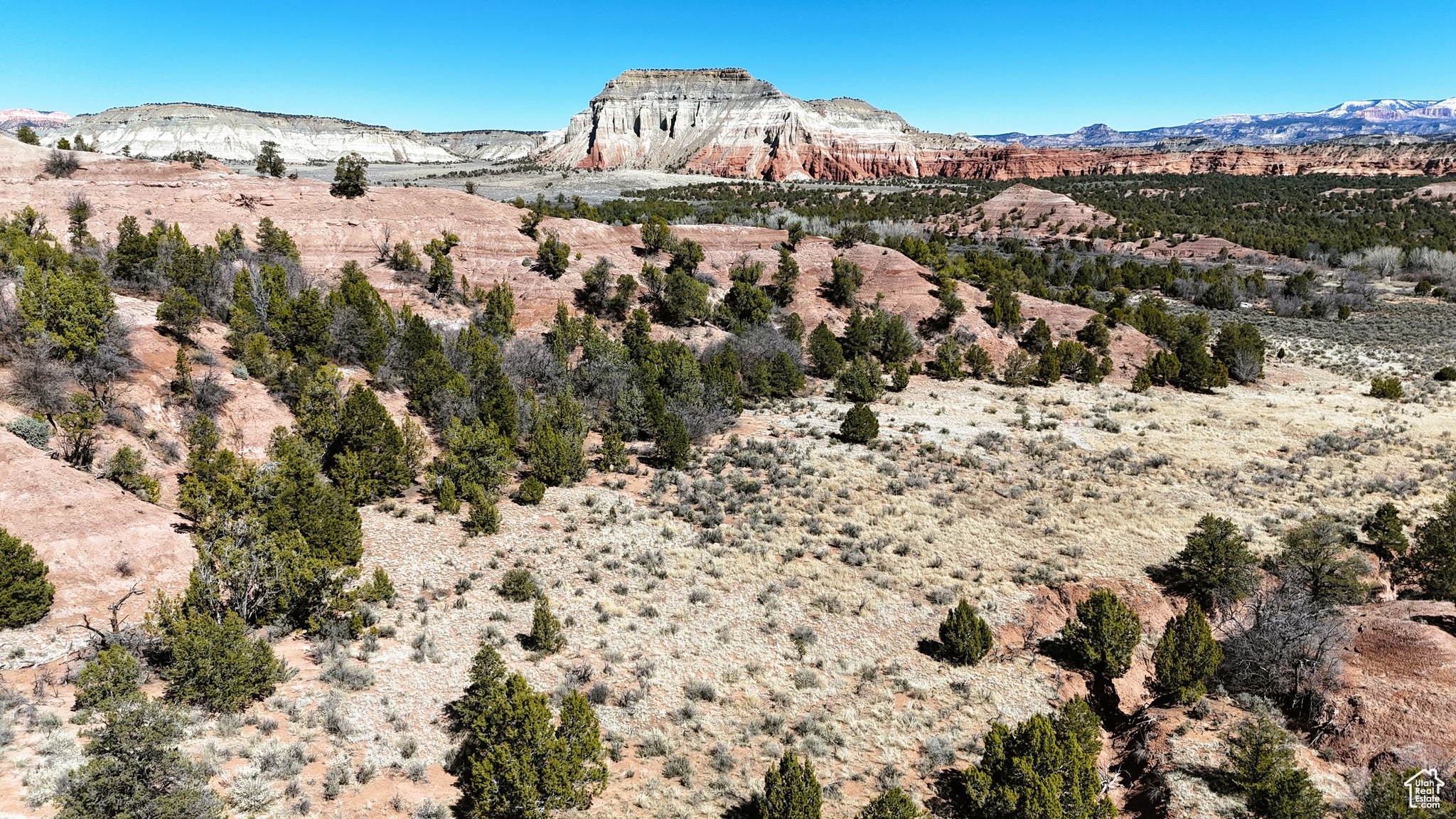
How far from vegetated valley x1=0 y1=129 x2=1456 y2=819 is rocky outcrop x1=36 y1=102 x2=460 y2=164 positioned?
125 metres

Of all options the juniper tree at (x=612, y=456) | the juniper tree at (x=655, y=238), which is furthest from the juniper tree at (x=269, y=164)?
the juniper tree at (x=612, y=456)

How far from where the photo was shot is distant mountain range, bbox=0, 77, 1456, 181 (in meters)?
132

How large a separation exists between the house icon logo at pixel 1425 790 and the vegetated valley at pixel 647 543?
48 centimetres

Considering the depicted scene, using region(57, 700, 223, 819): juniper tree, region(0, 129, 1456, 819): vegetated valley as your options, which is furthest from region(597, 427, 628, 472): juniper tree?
region(57, 700, 223, 819): juniper tree

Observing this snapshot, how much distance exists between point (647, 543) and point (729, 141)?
136 m

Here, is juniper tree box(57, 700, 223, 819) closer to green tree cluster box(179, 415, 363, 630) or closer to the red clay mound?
green tree cluster box(179, 415, 363, 630)

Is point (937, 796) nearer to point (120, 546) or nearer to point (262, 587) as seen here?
point (262, 587)

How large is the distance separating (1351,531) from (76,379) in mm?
35140

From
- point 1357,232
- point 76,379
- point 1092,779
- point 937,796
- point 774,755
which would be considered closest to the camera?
point 1092,779

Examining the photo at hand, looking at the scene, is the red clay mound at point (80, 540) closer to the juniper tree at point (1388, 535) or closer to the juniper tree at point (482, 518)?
the juniper tree at point (482, 518)

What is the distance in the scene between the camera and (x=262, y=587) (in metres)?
12.7

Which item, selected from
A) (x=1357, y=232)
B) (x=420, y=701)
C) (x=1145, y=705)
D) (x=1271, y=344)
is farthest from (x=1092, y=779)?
(x=1357, y=232)

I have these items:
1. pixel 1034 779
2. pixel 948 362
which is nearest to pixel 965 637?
pixel 1034 779

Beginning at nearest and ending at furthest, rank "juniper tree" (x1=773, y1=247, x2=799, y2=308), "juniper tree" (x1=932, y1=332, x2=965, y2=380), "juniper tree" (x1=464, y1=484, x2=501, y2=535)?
"juniper tree" (x1=464, y1=484, x2=501, y2=535), "juniper tree" (x1=932, y1=332, x2=965, y2=380), "juniper tree" (x1=773, y1=247, x2=799, y2=308)
